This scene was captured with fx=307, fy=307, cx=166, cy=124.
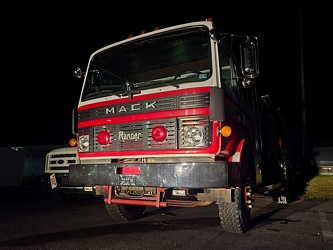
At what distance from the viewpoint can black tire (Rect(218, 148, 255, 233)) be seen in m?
3.97

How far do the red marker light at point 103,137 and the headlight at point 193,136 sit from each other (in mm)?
1225

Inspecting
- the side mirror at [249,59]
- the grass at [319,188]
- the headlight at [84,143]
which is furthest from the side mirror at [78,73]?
the grass at [319,188]

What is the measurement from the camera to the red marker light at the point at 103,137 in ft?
14.4

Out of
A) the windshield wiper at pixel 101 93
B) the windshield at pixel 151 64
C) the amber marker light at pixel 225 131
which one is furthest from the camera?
the windshield wiper at pixel 101 93

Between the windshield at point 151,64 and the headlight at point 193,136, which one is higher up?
the windshield at point 151,64

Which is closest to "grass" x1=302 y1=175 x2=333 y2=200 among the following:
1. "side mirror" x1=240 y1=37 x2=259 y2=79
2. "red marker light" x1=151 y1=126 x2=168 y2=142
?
"side mirror" x1=240 y1=37 x2=259 y2=79

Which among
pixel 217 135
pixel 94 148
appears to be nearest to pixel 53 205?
pixel 94 148

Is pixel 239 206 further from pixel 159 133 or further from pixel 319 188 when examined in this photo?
pixel 319 188

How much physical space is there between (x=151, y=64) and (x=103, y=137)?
1309mm

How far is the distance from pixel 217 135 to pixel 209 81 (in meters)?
0.70

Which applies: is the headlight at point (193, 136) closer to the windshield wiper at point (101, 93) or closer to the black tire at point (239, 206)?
the black tire at point (239, 206)

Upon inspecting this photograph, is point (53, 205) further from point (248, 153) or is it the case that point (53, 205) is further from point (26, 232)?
point (248, 153)

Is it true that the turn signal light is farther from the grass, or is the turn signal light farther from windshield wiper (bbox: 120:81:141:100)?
the grass

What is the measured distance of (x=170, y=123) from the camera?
388cm
